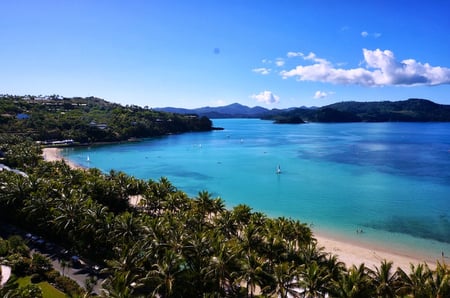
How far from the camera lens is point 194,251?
28.9m

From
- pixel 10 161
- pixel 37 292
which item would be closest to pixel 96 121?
pixel 10 161

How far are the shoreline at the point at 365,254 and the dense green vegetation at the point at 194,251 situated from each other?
5.87 metres

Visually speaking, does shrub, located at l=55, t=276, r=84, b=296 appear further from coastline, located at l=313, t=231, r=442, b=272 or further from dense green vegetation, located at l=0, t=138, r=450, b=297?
coastline, located at l=313, t=231, r=442, b=272

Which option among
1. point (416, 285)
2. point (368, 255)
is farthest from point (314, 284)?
point (368, 255)

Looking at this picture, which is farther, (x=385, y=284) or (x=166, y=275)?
(x=166, y=275)

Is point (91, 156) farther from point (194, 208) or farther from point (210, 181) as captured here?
point (194, 208)

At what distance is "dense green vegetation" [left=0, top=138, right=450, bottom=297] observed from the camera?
24.4 m

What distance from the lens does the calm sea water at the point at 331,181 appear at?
55.6m

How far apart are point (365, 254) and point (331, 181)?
46.4 metres

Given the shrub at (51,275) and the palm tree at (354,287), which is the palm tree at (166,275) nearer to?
the shrub at (51,275)

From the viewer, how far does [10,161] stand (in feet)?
273

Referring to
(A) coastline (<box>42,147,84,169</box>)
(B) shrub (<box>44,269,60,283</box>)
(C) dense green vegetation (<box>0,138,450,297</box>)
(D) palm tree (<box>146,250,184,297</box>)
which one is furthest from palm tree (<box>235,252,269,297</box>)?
(A) coastline (<box>42,147,84,169</box>)

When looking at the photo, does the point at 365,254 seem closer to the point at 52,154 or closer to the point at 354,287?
the point at 354,287

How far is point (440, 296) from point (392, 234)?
107 ft
